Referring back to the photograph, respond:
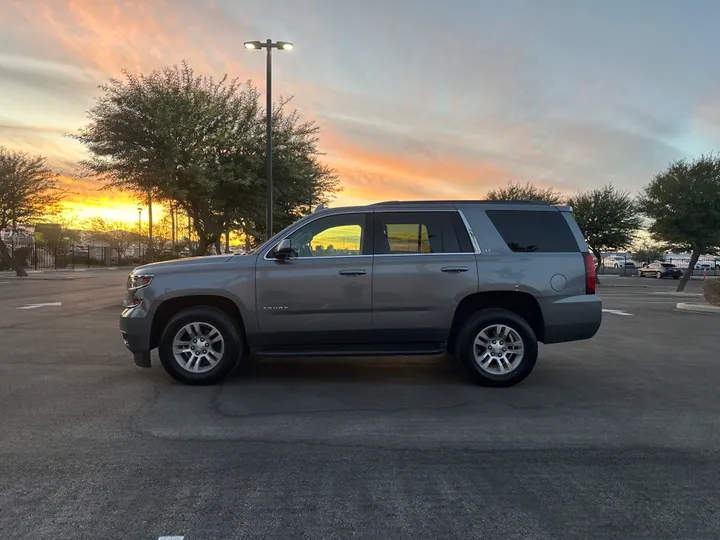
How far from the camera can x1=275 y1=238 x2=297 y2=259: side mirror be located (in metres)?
6.21

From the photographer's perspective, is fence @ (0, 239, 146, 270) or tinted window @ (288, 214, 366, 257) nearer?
tinted window @ (288, 214, 366, 257)

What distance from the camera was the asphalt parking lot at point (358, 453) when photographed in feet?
10.6

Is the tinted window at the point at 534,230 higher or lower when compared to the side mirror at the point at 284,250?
higher

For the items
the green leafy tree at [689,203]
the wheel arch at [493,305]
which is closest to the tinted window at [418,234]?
the wheel arch at [493,305]

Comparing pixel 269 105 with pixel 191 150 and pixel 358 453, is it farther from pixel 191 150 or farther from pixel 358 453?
pixel 358 453

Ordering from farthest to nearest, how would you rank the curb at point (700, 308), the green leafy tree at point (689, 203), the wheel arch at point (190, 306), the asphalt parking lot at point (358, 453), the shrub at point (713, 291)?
the green leafy tree at point (689, 203), the shrub at point (713, 291), the curb at point (700, 308), the wheel arch at point (190, 306), the asphalt parking lot at point (358, 453)

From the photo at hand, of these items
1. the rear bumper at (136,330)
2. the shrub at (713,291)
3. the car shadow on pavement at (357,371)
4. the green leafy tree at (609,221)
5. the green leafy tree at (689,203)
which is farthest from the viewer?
the green leafy tree at (609,221)

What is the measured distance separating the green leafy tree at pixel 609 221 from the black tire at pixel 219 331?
4120 cm

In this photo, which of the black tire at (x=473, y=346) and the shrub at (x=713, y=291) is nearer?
the black tire at (x=473, y=346)

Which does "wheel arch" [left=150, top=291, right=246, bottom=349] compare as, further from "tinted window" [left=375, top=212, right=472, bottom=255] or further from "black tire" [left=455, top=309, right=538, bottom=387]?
"black tire" [left=455, top=309, right=538, bottom=387]

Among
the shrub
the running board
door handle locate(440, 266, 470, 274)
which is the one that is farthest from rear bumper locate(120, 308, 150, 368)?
the shrub

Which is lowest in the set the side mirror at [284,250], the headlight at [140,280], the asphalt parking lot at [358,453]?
the asphalt parking lot at [358,453]

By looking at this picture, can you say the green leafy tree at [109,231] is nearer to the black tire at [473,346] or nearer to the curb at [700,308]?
the curb at [700,308]

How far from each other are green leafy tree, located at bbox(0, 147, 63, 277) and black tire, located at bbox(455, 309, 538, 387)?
115 ft
